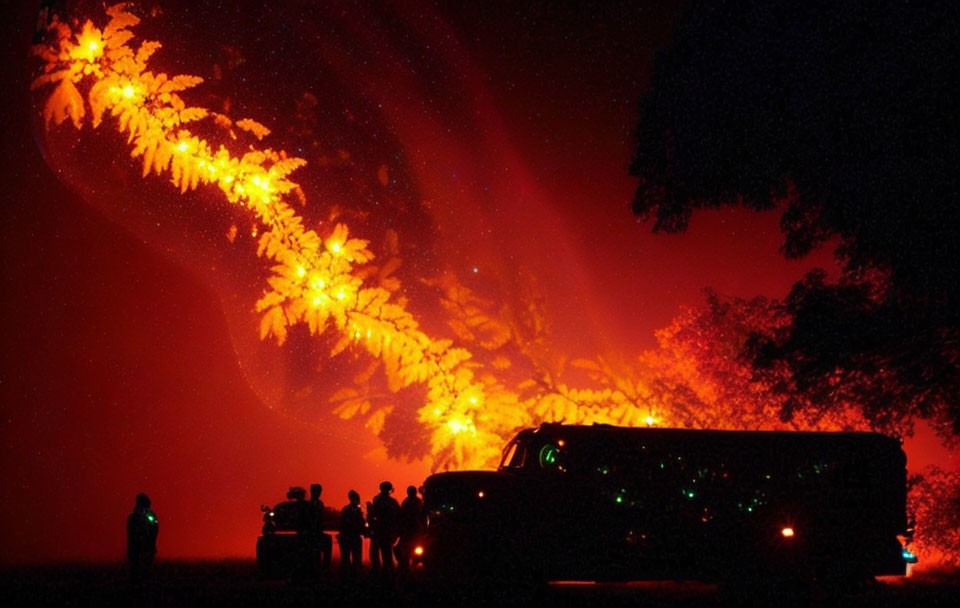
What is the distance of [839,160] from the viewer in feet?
47.5

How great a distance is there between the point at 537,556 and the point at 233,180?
13929mm

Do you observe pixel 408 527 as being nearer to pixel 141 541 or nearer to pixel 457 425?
pixel 141 541

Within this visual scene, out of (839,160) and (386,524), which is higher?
(839,160)

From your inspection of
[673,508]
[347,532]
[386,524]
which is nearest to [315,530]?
[347,532]

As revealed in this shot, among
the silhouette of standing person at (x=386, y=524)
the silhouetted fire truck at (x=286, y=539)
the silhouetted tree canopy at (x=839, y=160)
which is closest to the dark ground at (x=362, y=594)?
the silhouetted fire truck at (x=286, y=539)

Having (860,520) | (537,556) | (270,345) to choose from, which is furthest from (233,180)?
(860,520)

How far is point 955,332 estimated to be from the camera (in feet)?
50.2

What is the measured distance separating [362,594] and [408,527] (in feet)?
6.89

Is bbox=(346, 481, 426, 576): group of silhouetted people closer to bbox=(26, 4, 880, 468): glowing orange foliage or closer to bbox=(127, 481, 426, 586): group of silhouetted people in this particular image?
bbox=(127, 481, 426, 586): group of silhouetted people

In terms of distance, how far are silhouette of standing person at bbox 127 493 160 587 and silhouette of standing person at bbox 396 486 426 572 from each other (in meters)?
3.84

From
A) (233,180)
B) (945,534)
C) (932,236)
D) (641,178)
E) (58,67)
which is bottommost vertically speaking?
(945,534)

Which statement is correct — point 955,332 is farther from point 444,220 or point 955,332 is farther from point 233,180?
point 444,220

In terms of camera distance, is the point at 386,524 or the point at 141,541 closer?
the point at 141,541

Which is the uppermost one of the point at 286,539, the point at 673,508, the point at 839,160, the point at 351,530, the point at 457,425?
the point at 839,160
